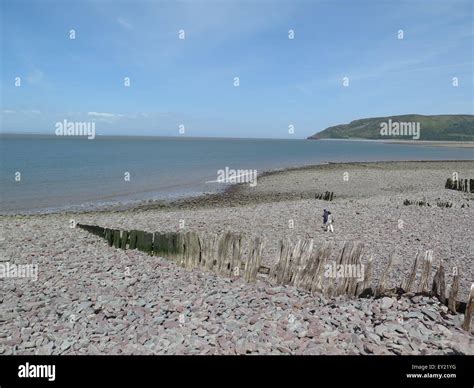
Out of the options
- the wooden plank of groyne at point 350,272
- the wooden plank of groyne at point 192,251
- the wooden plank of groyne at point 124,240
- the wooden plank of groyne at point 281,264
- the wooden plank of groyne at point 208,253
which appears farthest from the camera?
the wooden plank of groyne at point 124,240

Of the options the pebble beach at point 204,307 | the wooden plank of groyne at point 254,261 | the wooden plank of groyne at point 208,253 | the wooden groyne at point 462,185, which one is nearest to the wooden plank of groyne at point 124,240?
the pebble beach at point 204,307

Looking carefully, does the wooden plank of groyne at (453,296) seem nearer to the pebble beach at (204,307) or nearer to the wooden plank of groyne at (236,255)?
the pebble beach at (204,307)

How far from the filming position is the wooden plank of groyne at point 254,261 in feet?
26.1

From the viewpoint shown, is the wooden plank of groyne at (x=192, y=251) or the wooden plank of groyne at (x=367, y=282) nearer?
the wooden plank of groyne at (x=367, y=282)

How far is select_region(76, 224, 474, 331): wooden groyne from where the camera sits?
6418 millimetres

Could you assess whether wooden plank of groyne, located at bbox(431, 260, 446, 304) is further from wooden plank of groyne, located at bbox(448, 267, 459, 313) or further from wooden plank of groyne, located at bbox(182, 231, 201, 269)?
wooden plank of groyne, located at bbox(182, 231, 201, 269)

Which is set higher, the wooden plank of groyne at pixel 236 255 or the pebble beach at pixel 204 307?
the wooden plank of groyne at pixel 236 255

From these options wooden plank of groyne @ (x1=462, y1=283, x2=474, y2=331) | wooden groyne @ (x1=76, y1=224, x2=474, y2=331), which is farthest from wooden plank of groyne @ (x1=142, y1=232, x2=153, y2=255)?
wooden plank of groyne @ (x1=462, y1=283, x2=474, y2=331)

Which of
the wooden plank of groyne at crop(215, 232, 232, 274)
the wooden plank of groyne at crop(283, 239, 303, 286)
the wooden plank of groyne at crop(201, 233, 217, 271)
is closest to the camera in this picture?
the wooden plank of groyne at crop(283, 239, 303, 286)

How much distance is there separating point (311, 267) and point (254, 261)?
53.6 inches

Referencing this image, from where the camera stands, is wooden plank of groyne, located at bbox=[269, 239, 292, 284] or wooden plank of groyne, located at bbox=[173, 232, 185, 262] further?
wooden plank of groyne, located at bbox=[173, 232, 185, 262]

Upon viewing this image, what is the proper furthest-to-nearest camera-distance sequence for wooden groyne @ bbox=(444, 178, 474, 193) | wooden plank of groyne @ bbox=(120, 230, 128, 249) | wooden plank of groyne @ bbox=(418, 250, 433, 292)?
1. wooden groyne @ bbox=(444, 178, 474, 193)
2. wooden plank of groyne @ bbox=(120, 230, 128, 249)
3. wooden plank of groyne @ bbox=(418, 250, 433, 292)

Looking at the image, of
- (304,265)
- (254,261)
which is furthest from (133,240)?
(304,265)
